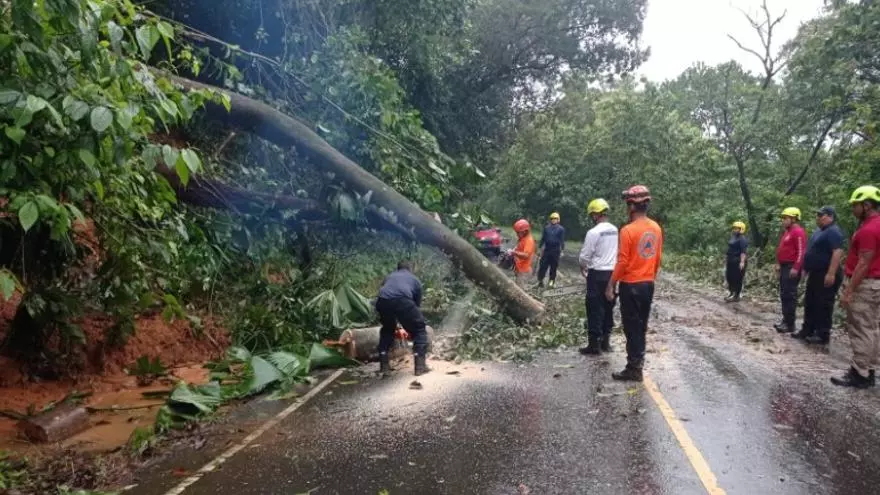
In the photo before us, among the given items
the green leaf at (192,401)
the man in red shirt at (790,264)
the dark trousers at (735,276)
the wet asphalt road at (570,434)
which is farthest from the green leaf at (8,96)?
the dark trousers at (735,276)

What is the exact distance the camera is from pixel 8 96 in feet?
11.1

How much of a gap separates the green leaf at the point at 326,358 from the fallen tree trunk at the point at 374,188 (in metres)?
1.98

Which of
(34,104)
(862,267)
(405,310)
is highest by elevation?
(34,104)

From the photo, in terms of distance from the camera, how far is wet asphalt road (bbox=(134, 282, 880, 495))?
436 cm

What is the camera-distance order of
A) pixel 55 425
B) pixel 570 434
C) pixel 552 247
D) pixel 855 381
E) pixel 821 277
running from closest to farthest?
pixel 570 434 < pixel 55 425 < pixel 855 381 < pixel 821 277 < pixel 552 247

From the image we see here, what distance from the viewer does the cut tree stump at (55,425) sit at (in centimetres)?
572

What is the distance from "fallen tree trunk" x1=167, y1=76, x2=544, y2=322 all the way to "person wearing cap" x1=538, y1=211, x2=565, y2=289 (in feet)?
18.8

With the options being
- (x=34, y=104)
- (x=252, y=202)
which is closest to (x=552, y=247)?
(x=252, y=202)

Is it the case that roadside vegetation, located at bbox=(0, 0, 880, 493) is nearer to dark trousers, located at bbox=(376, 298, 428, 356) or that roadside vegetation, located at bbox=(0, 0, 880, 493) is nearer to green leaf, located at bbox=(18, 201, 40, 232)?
green leaf, located at bbox=(18, 201, 40, 232)

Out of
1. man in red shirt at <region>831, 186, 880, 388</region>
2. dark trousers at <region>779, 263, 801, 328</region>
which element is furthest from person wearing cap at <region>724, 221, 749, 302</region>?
man in red shirt at <region>831, 186, 880, 388</region>

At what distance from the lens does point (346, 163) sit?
888cm

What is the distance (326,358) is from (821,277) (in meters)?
Answer: 6.36

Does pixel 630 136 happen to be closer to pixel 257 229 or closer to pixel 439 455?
pixel 257 229

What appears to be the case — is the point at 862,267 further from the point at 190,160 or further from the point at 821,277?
the point at 190,160
